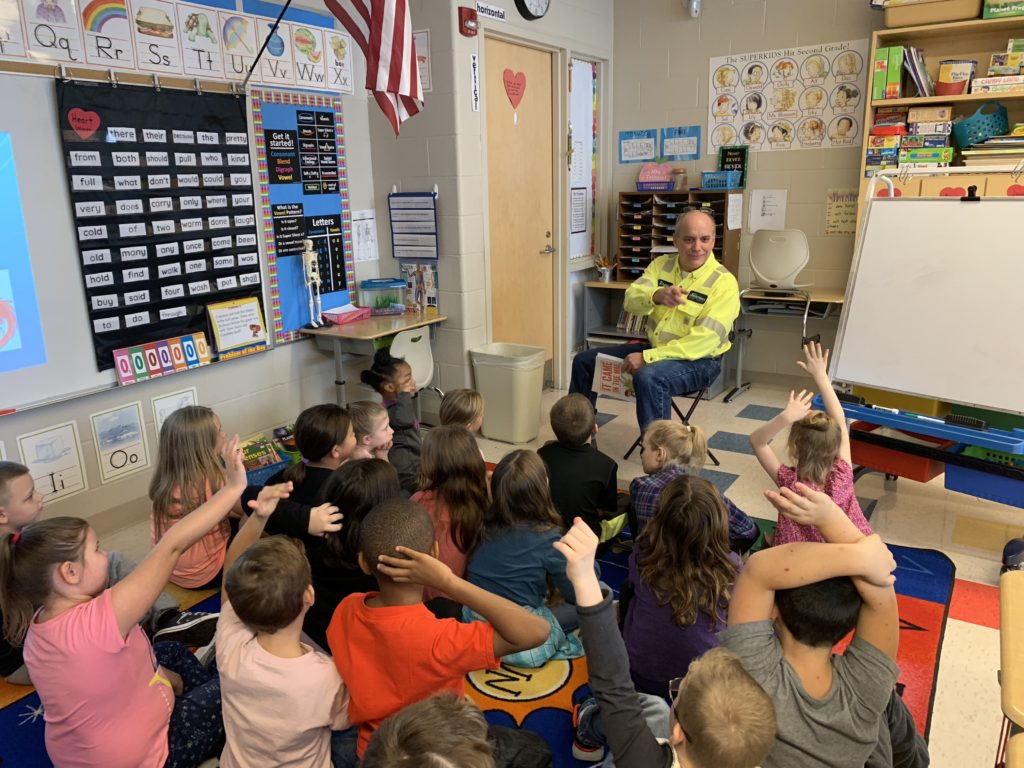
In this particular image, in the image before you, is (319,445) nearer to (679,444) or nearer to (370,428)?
(370,428)

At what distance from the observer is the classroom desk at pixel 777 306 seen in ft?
16.3

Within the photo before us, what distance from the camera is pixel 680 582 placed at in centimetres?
185

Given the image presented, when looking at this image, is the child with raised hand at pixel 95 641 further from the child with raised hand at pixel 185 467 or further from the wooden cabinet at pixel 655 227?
the wooden cabinet at pixel 655 227

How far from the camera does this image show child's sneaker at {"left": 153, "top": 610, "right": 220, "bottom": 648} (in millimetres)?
2459

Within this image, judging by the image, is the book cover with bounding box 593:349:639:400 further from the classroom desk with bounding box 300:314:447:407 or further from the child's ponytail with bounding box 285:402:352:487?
the child's ponytail with bounding box 285:402:352:487

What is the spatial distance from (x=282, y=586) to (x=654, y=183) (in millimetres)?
4764

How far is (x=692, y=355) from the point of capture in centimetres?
387

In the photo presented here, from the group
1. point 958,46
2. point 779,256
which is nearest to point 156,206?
point 779,256

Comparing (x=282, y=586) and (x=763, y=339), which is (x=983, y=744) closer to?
(x=282, y=586)

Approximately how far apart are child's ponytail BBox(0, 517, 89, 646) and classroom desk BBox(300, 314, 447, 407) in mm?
2360

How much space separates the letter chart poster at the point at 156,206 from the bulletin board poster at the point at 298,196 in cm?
13

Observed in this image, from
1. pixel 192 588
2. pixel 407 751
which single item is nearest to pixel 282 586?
pixel 407 751

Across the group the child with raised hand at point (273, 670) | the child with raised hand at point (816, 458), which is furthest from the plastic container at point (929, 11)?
the child with raised hand at point (273, 670)

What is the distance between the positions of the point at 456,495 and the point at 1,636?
1.43 m
